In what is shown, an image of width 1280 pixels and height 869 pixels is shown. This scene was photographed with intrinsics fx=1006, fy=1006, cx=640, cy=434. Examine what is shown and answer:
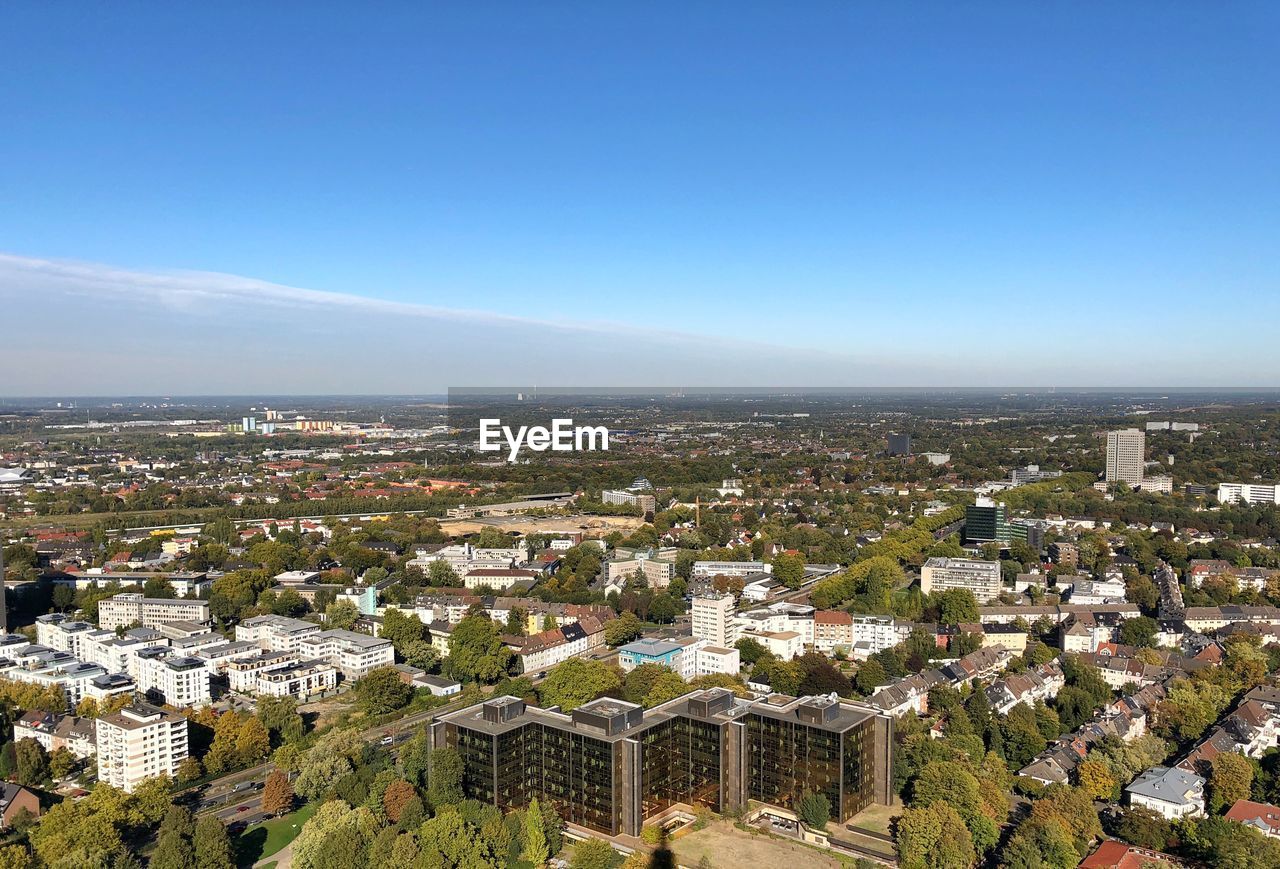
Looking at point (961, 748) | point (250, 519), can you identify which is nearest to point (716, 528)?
point (250, 519)

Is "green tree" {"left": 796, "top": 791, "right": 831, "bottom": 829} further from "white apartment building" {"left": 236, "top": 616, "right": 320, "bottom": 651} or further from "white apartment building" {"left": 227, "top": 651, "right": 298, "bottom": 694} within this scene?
"white apartment building" {"left": 236, "top": 616, "right": 320, "bottom": 651}

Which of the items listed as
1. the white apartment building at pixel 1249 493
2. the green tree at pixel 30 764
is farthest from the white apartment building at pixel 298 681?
the white apartment building at pixel 1249 493

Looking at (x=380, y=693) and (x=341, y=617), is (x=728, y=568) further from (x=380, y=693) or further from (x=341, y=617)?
(x=380, y=693)

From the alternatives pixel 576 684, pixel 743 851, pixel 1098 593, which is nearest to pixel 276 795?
pixel 576 684

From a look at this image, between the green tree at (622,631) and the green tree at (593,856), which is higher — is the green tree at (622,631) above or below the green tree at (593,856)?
below

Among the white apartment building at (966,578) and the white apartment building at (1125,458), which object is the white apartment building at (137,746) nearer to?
the white apartment building at (966,578)

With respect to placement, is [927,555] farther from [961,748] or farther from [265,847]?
[265,847]
